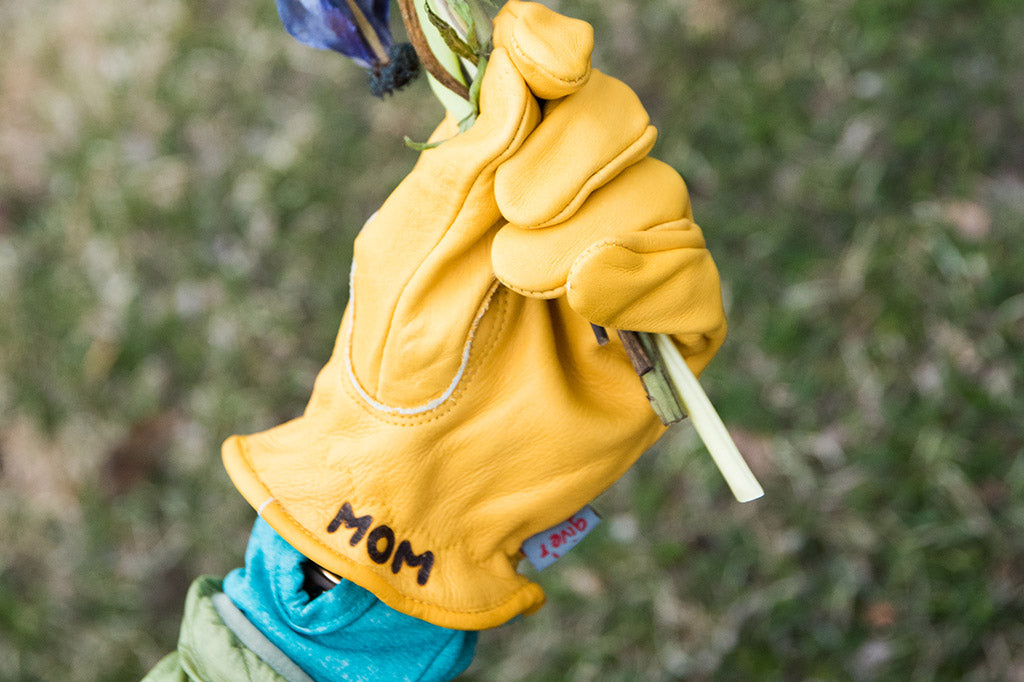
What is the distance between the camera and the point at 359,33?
0.98 m

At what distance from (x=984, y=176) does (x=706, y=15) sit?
946 millimetres

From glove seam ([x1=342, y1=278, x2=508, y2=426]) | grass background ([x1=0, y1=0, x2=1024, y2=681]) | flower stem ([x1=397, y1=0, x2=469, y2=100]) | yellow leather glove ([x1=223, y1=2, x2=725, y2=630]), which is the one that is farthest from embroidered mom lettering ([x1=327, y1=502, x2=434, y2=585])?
grass background ([x1=0, y1=0, x2=1024, y2=681])

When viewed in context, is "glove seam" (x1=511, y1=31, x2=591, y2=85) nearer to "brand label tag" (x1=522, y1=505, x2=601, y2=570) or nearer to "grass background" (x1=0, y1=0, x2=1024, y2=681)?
"brand label tag" (x1=522, y1=505, x2=601, y2=570)

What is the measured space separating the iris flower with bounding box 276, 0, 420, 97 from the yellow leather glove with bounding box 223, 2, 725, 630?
90 mm

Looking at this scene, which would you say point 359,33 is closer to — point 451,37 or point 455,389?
point 451,37

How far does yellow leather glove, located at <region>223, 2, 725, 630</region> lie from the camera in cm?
85

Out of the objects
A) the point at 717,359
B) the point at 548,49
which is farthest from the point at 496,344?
the point at 717,359

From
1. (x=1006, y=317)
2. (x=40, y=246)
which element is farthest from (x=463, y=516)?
(x=40, y=246)

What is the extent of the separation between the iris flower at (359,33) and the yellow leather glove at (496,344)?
0.09 meters

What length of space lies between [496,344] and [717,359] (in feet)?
4.73

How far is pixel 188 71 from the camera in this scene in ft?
9.29

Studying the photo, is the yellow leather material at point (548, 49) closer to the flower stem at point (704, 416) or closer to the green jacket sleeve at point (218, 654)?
the flower stem at point (704, 416)

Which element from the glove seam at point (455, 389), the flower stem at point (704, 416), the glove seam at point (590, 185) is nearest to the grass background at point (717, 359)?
the flower stem at point (704, 416)

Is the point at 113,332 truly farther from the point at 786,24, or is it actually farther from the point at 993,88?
the point at 993,88
